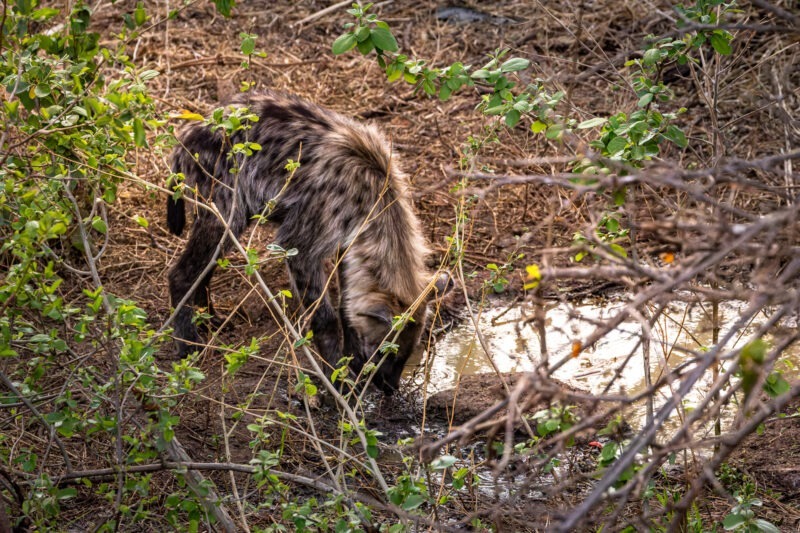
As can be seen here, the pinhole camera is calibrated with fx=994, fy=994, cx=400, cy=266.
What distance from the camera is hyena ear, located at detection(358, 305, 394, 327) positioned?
5111 millimetres

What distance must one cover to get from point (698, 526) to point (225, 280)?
3.47 metres

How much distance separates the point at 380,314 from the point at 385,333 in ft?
0.44

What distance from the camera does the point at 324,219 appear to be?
5398 millimetres

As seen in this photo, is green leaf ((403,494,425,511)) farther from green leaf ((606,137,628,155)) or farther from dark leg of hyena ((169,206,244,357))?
dark leg of hyena ((169,206,244,357))

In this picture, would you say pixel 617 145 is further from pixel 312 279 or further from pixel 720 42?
pixel 312 279

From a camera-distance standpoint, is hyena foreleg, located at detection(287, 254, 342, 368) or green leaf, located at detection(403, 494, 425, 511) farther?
hyena foreleg, located at detection(287, 254, 342, 368)

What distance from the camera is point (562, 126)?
11.4 feet

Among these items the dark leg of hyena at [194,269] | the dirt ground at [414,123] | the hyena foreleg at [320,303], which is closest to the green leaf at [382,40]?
the dirt ground at [414,123]

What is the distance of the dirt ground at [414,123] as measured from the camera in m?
4.87

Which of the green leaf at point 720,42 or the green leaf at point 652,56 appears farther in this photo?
the green leaf at point 652,56

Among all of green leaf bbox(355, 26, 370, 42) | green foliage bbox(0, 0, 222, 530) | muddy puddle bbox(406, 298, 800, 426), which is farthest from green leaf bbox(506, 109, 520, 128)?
muddy puddle bbox(406, 298, 800, 426)

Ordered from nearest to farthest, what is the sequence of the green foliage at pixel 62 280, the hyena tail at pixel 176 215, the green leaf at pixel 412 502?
the green leaf at pixel 412 502 < the green foliage at pixel 62 280 < the hyena tail at pixel 176 215

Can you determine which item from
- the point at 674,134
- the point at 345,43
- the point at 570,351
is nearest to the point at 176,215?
the point at 570,351

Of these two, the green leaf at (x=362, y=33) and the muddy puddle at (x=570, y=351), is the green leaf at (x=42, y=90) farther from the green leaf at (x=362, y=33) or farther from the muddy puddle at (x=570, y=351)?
the muddy puddle at (x=570, y=351)
